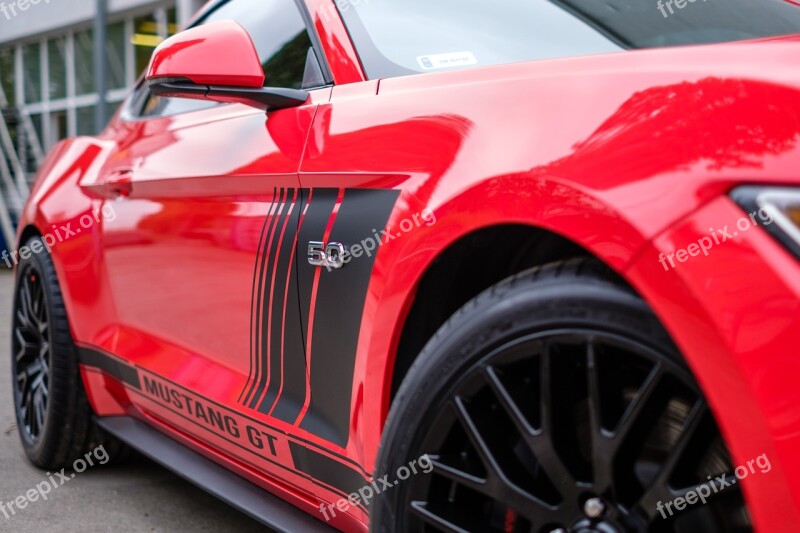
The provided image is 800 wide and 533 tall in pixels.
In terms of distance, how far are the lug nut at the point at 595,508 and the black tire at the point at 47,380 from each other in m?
2.29

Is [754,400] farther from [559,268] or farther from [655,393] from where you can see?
[559,268]

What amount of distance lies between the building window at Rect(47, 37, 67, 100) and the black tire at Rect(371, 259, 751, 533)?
17145 millimetres

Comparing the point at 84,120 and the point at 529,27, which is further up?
the point at 529,27

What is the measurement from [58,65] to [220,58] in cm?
1664

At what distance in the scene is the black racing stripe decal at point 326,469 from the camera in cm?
180

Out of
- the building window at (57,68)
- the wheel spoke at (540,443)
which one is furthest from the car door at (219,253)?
the building window at (57,68)

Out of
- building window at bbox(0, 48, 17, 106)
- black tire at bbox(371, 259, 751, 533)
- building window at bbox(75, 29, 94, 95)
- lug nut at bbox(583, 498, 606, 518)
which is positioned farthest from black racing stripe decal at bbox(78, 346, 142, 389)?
building window at bbox(0, 48, 17, 106)

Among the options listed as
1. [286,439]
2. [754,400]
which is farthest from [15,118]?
[754,400]

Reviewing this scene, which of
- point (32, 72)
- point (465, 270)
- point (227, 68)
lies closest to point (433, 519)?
point (465, 270)

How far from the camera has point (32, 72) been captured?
1814cm

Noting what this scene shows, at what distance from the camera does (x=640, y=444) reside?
4.25 feet

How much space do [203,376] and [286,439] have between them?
0.43m

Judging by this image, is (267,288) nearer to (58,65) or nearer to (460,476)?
(460,476)

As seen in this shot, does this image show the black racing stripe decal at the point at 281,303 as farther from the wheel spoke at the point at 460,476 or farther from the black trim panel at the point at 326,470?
the wheel spoke at the point at 460,476
